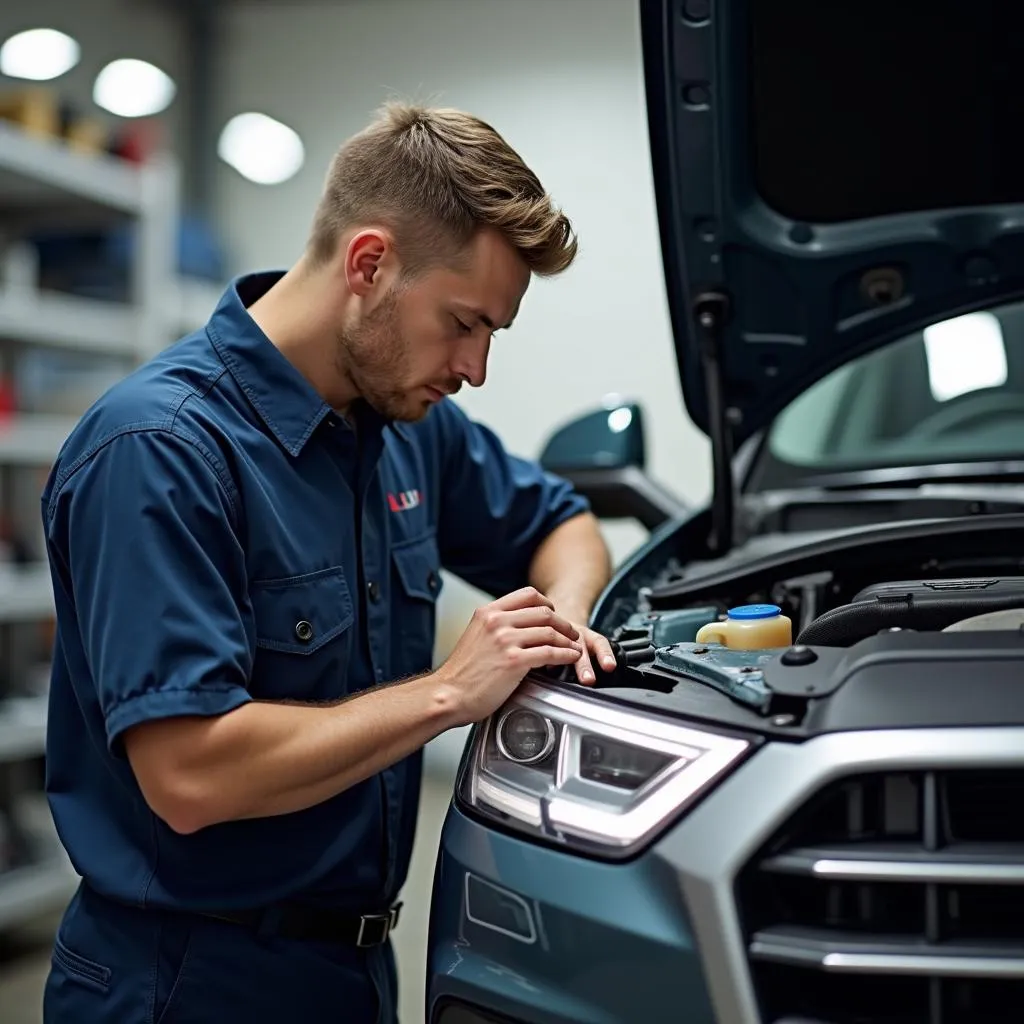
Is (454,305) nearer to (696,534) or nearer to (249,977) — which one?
(696,534)

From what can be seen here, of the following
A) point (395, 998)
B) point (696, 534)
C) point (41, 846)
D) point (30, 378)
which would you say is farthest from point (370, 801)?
point (30, 378)

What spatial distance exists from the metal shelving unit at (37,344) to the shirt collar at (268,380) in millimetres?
1919

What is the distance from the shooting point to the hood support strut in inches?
73.2

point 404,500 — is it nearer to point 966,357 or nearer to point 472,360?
point 472,360

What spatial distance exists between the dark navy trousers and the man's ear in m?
0.75

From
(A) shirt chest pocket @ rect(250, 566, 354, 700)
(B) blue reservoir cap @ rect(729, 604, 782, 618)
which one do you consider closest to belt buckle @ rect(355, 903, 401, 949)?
(A) shirt chest pocket @ rect(250, 566, 354, 700)

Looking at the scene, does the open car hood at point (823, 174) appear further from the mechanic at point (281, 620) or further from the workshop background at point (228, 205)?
the workshop background at point (228, 205)

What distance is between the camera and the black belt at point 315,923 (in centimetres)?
132

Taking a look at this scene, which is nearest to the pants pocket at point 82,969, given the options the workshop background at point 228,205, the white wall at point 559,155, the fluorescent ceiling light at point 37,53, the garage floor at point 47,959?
the garage floor at point 47,959

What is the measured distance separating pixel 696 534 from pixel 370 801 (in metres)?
0.75

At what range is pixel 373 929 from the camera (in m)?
1.44

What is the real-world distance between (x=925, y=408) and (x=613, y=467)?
2.03ft

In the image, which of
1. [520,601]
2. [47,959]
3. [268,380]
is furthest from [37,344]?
[520,601]

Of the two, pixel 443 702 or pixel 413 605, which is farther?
pixel 413 605
